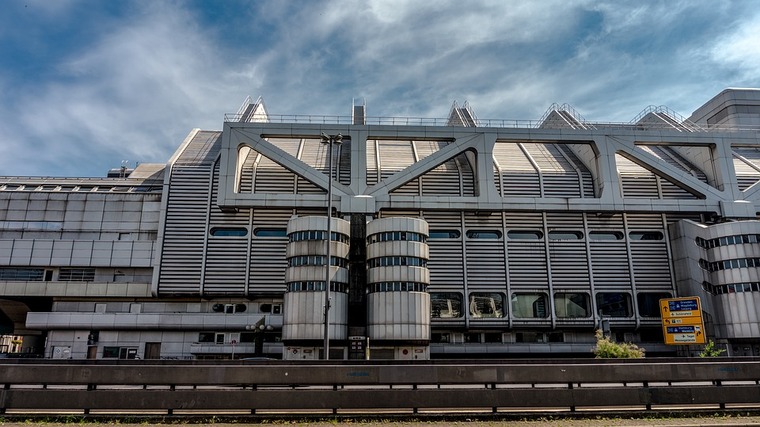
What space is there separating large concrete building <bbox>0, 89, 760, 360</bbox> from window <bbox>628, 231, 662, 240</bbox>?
0.13 metres

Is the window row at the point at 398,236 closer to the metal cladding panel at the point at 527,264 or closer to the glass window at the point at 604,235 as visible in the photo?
the metal cladding panel at the point at 527,264

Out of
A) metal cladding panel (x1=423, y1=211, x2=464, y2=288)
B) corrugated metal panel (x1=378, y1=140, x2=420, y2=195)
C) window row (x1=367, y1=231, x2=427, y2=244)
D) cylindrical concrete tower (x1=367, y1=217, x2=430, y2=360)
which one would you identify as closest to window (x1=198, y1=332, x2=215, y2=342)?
cylindrical concrete tower (x1=367, y1=217, x2=430, y2=360)

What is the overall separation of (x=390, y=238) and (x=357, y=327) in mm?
8321

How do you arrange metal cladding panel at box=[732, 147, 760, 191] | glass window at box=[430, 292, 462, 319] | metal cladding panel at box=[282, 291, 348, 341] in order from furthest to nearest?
1. metal cladding panel at box=[732, 147, 760, 191]
2. glass window at box=[430, 292, 462, 319]
3. metal cladding panel at box=[282, 291, 348, 341]

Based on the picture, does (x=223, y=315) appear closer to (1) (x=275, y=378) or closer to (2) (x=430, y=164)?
(2) (x=430, y=164)

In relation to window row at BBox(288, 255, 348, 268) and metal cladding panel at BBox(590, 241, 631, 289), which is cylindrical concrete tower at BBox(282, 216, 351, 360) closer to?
window row at BBox(288, 255, 348, 268)

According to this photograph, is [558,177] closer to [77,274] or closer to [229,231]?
[229,231]

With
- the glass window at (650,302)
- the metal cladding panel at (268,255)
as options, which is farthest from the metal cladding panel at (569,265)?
the metal cladding panel at (268,255)

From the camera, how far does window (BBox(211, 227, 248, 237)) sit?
45.2m

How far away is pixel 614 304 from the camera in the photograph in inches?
1751

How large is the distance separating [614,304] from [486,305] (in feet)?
40.6

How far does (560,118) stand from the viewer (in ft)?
196

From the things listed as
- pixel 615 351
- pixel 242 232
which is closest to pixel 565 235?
pixel 615 351

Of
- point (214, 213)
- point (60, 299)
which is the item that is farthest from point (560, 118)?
point (60, 299)
